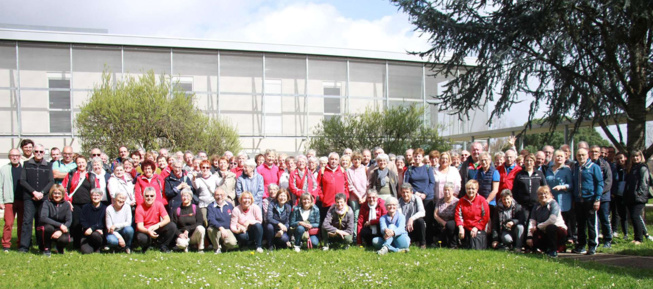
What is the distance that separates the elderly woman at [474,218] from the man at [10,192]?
7.33 meters

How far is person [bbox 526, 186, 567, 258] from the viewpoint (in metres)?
7.41

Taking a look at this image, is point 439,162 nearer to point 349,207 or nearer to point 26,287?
point 349,207

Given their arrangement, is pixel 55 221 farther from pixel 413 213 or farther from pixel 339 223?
pixel 413 213

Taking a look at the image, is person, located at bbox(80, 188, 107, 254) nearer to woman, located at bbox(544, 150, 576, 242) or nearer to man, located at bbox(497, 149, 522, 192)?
man, located at bbox(497, 149, 522, 192)

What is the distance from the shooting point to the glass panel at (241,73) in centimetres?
2406

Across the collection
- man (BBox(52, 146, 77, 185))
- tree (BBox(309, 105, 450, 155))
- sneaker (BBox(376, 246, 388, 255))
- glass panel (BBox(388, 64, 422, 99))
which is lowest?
sneaker (BBox(376, 246, 388, 255))

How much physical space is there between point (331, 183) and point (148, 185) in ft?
10.5

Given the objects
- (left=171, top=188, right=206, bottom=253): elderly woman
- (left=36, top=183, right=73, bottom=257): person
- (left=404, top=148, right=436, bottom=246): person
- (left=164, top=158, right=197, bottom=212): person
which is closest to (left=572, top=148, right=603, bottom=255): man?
(left=404, top=148, right=436, bottom=246): person

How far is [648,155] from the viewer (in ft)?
34.8

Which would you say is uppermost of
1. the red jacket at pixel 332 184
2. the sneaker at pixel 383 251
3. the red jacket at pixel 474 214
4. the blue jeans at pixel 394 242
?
the red jacket at pixel 332 184

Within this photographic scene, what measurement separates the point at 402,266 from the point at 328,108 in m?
19.1

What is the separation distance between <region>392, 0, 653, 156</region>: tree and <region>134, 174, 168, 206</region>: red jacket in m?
6.54

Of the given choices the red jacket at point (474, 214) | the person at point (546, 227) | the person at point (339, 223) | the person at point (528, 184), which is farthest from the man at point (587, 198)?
the person at point (339, 223)

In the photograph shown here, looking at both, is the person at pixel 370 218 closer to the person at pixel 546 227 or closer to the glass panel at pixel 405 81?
the person at pixel 546 227
